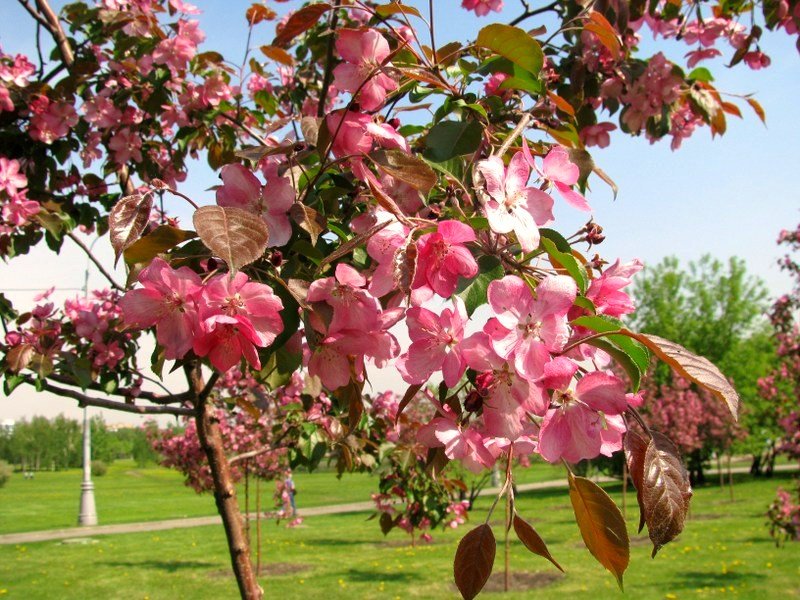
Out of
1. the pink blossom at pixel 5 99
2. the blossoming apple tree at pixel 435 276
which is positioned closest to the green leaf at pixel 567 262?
the blossoming apple tree at pixel 435 276

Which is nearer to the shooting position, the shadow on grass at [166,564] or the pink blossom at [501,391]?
the pink blossom at [501,391]

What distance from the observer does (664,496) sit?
2.13ft

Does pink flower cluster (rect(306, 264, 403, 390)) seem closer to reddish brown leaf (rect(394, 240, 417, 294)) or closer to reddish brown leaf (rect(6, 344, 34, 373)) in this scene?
reddish brown leaf (rect(394, 240, 417, 294))

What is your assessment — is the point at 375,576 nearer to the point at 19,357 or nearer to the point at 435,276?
the point at 19,357

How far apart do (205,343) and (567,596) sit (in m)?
7.52

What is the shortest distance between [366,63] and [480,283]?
381 mm

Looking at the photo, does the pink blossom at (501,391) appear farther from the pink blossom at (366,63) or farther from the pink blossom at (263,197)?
the pink blossom at (366,63)

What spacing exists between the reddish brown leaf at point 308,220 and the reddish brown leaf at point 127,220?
16cm

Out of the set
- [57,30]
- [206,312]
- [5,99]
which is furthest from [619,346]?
[57,30]

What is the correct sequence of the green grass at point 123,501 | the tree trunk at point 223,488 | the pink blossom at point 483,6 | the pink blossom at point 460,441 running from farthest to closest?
the green grass at point 123,501, the tree trunk at point 223,488, the pink blossom at point 483,6, the pink blossom at point 460,441

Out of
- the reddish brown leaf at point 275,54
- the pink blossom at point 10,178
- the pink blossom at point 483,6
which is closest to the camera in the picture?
the reddish brown leaf at point 275,54

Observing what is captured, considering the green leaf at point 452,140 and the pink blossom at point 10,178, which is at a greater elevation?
the pink blossom at point 10,178

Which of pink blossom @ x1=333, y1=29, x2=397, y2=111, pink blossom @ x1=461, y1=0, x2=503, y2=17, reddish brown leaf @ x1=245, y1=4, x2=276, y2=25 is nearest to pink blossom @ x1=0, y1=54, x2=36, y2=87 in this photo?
reddish brown leaf @ x1=245, y1=4, x2=276, y2=25

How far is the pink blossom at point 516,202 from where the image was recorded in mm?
705
